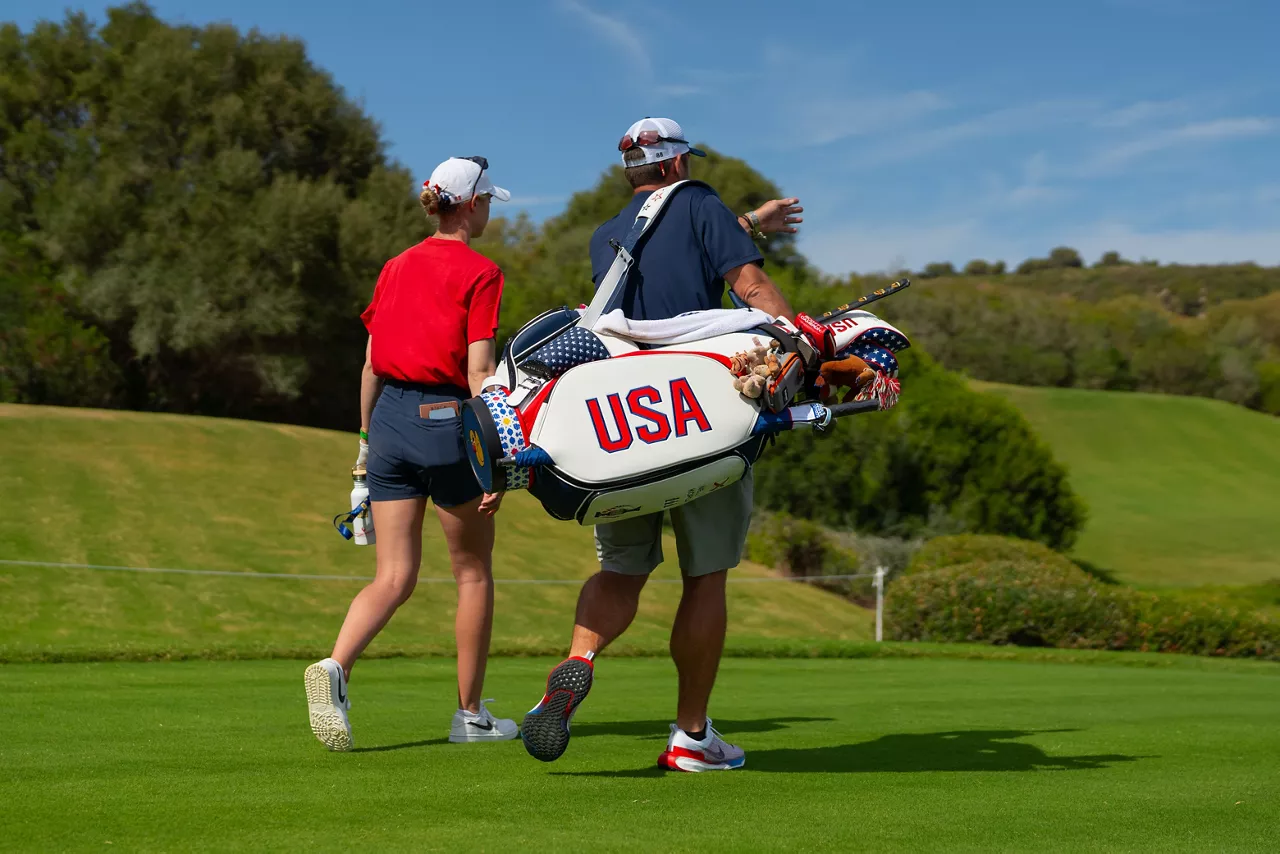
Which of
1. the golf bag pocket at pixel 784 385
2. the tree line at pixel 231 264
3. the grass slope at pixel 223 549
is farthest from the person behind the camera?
the tree line at pixel 231 264

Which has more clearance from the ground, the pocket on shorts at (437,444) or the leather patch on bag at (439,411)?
the leather patch on bag at (439,411)

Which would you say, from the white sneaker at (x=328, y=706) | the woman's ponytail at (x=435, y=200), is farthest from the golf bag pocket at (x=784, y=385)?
the white sneaker at (x=328, y=706)

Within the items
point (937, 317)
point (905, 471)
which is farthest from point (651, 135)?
point (937, 317)

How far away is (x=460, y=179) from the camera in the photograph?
5500mm

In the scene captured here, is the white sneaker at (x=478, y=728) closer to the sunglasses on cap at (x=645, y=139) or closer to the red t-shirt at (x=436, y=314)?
the red t-shirt at (x=436, y=314)

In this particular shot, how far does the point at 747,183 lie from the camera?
6512 cm

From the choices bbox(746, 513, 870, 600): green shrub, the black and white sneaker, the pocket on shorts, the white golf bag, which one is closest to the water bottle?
the pocket on shorts

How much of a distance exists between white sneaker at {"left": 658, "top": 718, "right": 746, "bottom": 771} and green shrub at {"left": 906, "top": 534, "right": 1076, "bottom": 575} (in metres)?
18.4

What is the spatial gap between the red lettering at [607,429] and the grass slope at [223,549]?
901 centimetres

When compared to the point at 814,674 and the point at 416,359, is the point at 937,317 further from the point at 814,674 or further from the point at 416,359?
the point at 416,359

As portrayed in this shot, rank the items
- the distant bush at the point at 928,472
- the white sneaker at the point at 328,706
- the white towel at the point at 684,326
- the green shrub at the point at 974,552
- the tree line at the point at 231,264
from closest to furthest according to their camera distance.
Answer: the white towel at the point at 684,326 < the white sneaker at the point at 328,706 < the green shrub at the point at 974,552 < the tree line at the point at 231,264 < the distant bush at the point at 928,472

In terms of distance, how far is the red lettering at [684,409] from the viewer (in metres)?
4.36

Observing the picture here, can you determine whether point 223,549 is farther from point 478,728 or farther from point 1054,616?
point 478,728

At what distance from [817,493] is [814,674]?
28.4 m
